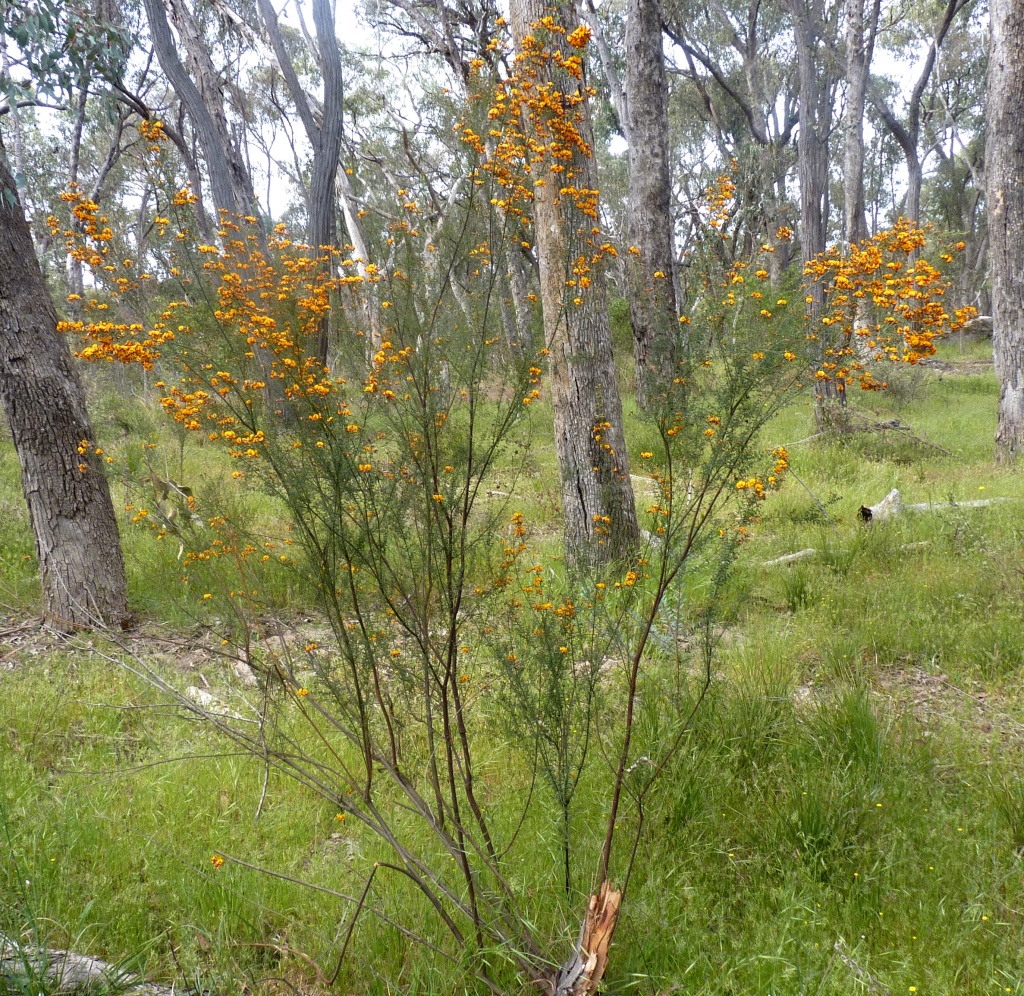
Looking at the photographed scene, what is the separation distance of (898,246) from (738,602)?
292 centimetres

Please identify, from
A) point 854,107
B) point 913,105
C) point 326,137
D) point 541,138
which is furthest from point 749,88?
point 541,138

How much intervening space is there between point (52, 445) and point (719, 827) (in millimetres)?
3977

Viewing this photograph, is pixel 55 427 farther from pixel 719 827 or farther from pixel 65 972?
pixel 719 827

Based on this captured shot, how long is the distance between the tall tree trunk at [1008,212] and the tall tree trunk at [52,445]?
24.3 ft

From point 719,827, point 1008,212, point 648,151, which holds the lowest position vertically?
point 719,827

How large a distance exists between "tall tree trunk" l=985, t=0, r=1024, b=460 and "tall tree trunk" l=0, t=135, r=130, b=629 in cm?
741

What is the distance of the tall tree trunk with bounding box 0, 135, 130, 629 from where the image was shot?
4.05 m

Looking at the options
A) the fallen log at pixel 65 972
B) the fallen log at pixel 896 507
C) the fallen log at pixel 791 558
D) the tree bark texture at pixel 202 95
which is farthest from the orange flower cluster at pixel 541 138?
the tree bark texture at pixel 202 95

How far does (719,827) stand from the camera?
2379 millimetres

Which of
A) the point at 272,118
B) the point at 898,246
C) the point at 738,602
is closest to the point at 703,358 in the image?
the point at 738,602

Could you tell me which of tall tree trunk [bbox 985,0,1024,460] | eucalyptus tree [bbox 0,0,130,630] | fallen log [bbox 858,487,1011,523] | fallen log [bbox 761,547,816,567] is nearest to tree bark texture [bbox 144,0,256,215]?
eucalyptus tree [bbox 0,0,130,630]

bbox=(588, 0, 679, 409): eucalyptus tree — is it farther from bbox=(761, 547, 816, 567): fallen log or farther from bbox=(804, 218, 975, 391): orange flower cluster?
bbox=(761, 547, 816, 567): fallen log

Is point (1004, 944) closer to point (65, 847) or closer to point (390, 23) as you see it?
point (65, 847)

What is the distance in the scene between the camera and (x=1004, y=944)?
188 cm
